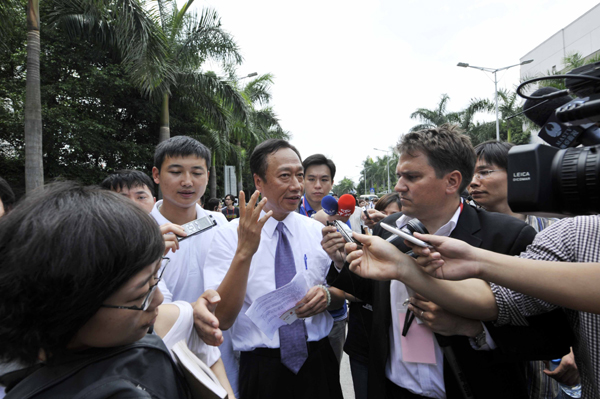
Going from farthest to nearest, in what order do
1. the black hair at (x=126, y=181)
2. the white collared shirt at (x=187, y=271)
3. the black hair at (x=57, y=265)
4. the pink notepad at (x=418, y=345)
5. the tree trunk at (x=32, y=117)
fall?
the tree trunk at (x=32, y=117) → the black hair at (x=126, y=181) → the white collared shirt at (x=187, y=271) → the pink notepad at (x=418, y=345) → the black hair at (x=57, y=265)

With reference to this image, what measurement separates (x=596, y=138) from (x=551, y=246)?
432mm

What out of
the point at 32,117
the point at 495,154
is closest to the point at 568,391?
the point at 495,154

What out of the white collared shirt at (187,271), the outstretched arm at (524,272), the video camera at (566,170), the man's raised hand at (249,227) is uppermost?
the video camera at (566,170)

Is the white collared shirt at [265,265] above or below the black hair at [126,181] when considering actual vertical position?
below

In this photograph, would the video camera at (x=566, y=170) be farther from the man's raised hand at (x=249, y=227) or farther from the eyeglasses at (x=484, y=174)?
the eyeglasses at (x=484, y=174)

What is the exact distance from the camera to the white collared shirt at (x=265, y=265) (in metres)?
1.94

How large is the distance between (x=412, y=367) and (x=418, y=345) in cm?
13

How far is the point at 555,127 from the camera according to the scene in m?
1.19

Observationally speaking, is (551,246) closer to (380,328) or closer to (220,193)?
(380,328)

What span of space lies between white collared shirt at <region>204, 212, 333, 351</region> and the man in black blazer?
27 cm

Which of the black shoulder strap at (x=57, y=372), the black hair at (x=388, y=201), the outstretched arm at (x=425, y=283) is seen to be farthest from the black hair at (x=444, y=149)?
the black hair at (x=388, y=201)

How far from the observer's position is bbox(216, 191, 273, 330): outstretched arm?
171 centimetres

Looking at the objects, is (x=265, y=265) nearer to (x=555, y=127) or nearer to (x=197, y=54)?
(x=555, y=127)

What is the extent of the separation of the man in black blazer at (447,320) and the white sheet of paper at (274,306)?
0.95ft
